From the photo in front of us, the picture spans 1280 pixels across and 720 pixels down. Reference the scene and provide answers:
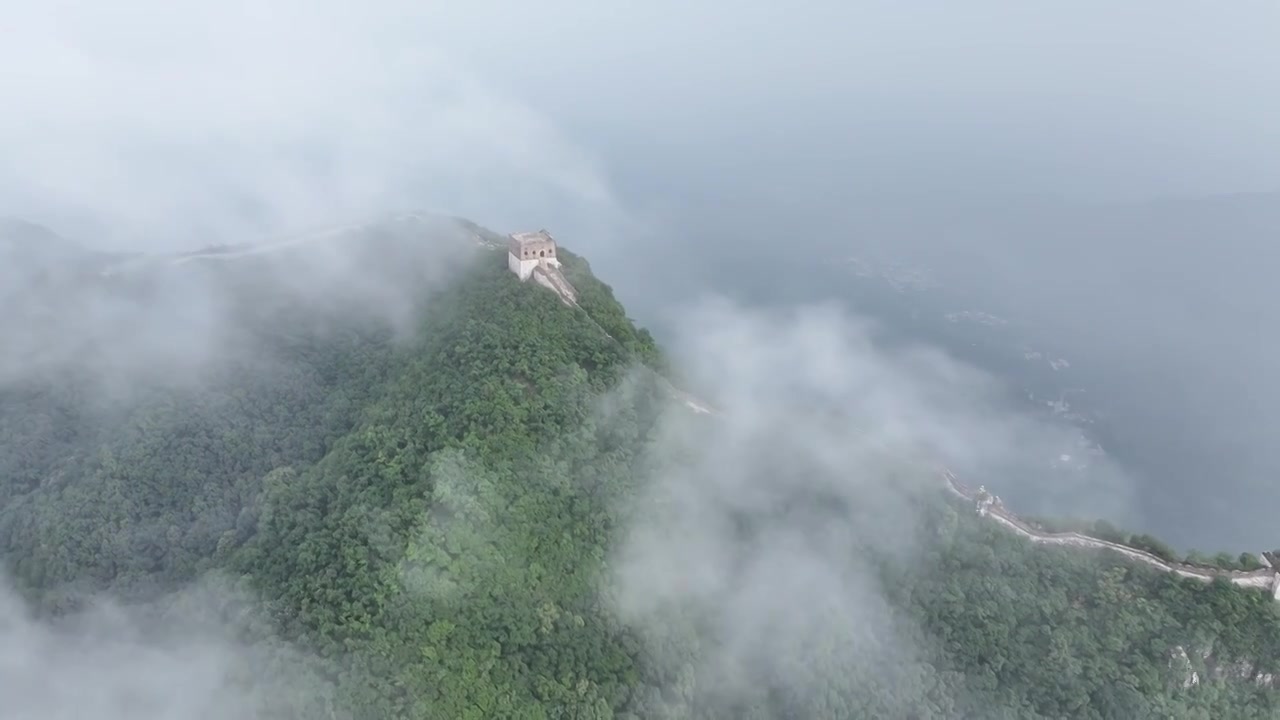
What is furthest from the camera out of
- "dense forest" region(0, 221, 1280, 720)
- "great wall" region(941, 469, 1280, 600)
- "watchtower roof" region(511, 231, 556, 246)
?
"watchtower roof" region(511, 231, 556, 246)

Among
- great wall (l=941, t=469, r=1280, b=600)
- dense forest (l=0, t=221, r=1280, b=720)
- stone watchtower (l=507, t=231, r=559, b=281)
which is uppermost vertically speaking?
great wall (l=941, t=469, r=1280, b=600)

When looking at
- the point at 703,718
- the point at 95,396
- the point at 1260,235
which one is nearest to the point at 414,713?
the point at 703,718

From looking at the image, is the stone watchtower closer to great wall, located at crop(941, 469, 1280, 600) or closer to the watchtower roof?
the watchtower roof

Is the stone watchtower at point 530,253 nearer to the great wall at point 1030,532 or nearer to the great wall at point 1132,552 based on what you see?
the great wall at point 1030,532

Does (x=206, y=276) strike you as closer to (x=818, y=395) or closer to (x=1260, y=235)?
(x=818, y=395)

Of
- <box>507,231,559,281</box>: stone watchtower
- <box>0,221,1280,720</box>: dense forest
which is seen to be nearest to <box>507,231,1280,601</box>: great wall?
<box>507,231,559,281</box>: stone watchtower

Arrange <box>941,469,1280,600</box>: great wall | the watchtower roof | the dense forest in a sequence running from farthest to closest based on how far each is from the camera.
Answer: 1. the watchtower roof
2. <box>941,469,1280,600</box>: great wall
3. the dense forest

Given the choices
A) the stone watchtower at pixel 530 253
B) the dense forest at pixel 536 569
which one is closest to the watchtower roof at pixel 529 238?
the stone watchtower at pixel 530 253

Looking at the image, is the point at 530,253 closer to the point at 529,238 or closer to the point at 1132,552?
the point at 529,238
